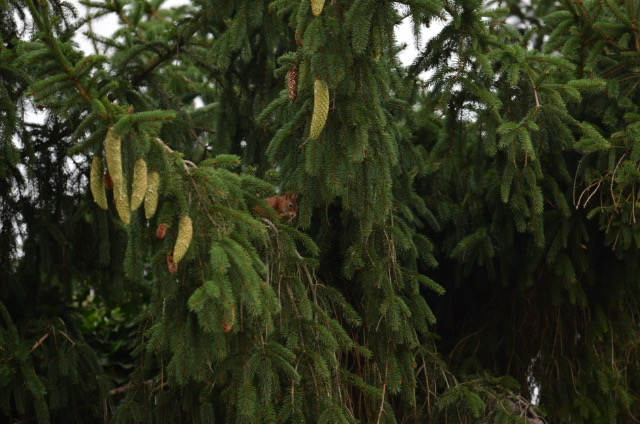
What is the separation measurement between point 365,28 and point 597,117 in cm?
159

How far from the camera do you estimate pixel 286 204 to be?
3809mm

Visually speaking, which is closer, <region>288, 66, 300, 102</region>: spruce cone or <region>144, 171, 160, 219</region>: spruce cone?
<region>144, 171, 160, 219</region>: spruce cone

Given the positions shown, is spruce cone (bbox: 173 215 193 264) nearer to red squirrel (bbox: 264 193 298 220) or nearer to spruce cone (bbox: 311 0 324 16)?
spruce cone (bbox: 311 0 324 16)

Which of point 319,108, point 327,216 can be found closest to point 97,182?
point 319,108

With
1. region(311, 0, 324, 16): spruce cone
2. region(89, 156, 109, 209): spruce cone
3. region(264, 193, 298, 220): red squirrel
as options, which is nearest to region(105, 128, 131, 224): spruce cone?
region(89, 156, 109, 209): spruce cone

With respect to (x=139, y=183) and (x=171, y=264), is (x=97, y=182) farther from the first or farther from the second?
(x=171, y=264)

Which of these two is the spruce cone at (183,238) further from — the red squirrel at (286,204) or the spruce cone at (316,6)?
the red squirrel at (286,204)

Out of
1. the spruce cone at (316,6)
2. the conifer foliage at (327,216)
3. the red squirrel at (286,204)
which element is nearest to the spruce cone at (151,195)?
the conifer foliage at (327,216)

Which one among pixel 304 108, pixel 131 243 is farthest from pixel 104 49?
pixel 131 243

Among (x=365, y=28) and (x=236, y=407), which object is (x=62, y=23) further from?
(x=236, y=407)

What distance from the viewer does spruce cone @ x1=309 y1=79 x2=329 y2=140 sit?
3166 mm

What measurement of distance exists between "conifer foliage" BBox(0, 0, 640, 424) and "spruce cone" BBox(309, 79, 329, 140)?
0.01m

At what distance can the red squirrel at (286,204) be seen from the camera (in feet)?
12.5

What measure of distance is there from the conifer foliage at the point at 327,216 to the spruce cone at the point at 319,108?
12 mm
